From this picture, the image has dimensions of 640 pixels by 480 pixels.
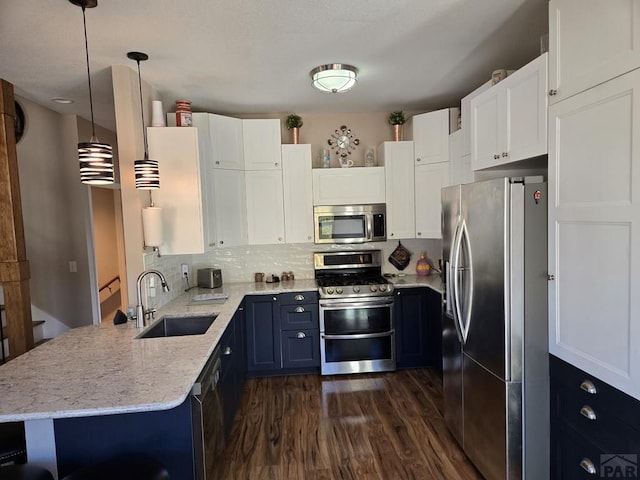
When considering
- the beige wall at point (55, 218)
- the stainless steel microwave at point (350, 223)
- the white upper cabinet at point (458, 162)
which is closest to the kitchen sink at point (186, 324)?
the stainless steel microwave at point (350, 223)

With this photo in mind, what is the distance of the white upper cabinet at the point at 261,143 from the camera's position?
12.2 ft

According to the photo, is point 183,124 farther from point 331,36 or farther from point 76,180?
point 76,180

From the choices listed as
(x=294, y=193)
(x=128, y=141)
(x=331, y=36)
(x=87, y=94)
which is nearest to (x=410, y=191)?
(x=294, y=193)

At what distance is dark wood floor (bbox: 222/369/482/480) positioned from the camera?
7.68ft

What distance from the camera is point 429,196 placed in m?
3.79

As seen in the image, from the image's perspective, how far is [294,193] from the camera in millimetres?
3850

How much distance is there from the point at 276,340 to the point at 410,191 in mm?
2030

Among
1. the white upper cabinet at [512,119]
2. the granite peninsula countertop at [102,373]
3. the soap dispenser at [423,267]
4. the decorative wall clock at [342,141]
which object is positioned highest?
the decorative wall clock at [342,141]

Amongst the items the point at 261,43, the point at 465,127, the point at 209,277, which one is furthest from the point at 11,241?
the point at 465,127

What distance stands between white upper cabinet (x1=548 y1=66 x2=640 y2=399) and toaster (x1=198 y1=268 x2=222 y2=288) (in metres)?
3.00

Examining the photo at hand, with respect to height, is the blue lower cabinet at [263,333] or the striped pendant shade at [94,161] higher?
the striped pendant shade at [94,161]

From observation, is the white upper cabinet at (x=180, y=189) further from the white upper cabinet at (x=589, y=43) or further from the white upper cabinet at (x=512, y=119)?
the white upper cabinet at (x=589, y=43)

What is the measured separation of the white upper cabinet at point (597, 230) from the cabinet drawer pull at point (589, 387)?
5 centimetres

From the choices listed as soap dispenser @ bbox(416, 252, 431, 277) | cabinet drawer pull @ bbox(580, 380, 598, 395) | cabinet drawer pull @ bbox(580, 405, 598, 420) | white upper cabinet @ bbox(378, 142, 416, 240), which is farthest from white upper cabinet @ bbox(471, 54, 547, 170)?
soap dispenser @ bbox(416, 252, 431, 277)
